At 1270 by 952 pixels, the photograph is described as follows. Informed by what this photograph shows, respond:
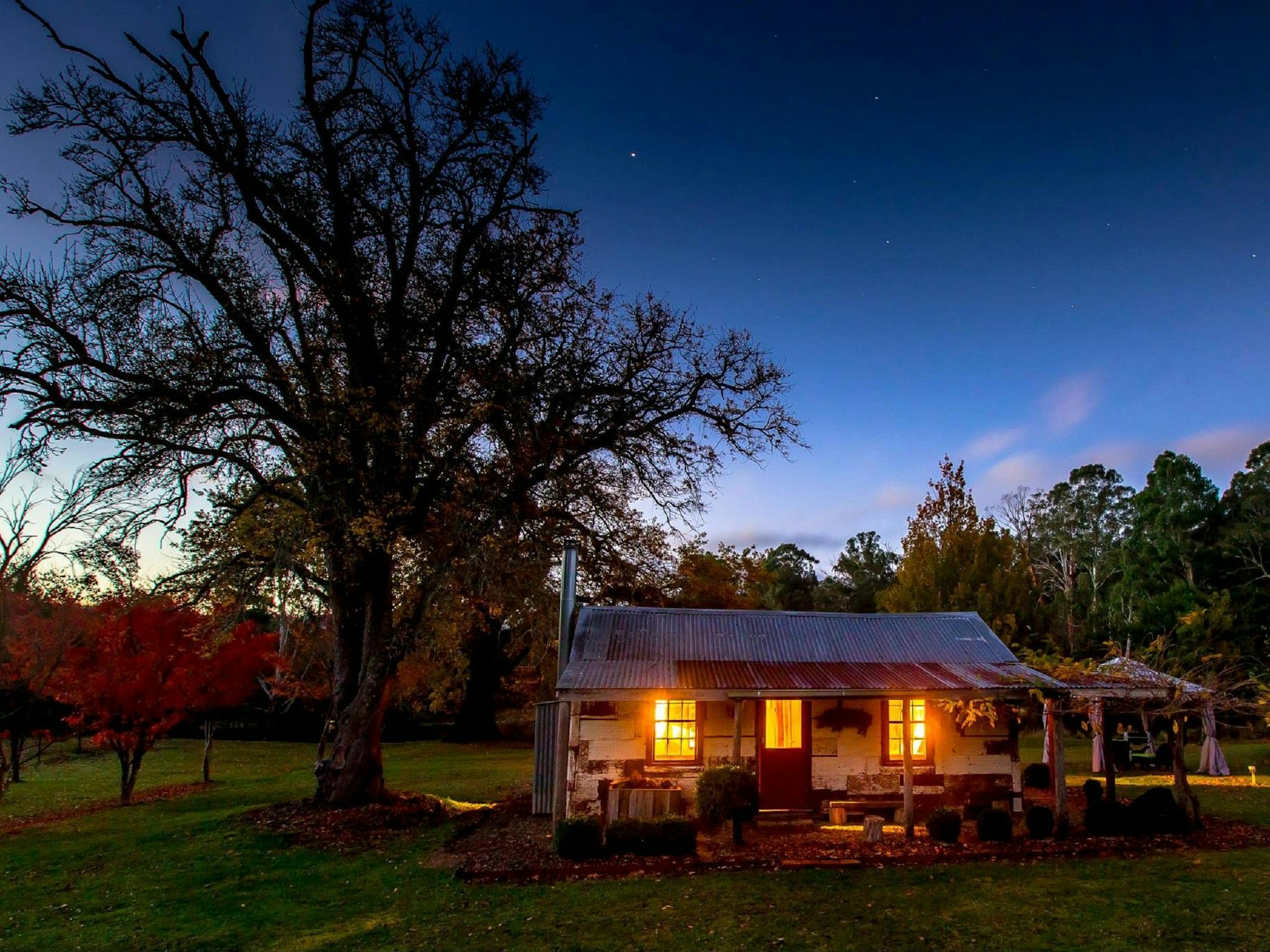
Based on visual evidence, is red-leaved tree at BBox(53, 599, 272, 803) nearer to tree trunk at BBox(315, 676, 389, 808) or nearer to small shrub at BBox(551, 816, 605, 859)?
tree trunk at BBox(315, 676, 389, 808)

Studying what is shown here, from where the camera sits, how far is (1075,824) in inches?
564

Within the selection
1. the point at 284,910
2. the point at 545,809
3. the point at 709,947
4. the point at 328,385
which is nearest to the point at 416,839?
the point at 545,809

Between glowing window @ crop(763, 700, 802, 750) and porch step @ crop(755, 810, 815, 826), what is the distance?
1300 mm

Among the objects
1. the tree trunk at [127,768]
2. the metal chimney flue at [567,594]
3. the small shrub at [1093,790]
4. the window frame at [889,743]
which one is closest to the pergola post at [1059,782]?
the window frame at [889,743]

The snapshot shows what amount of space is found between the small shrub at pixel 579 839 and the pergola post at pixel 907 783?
222 inches

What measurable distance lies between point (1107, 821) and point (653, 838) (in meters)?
8.30

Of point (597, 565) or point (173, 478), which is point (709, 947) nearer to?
point (597, 565)

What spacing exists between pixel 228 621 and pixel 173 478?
3359 mm

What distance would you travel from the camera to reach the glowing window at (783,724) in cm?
1579

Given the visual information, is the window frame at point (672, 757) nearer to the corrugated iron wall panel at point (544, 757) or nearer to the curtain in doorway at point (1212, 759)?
the corrugated iron wall panel at point (544, 757)

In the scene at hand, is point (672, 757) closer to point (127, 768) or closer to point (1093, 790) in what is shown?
point (1093, 790)

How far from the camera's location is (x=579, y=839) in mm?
12117

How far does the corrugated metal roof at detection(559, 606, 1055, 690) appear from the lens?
46.9 feet

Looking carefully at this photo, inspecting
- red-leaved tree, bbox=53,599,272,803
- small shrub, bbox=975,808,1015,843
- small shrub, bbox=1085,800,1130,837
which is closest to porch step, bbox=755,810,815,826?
small shrub, bbox=975,808,1015,843
